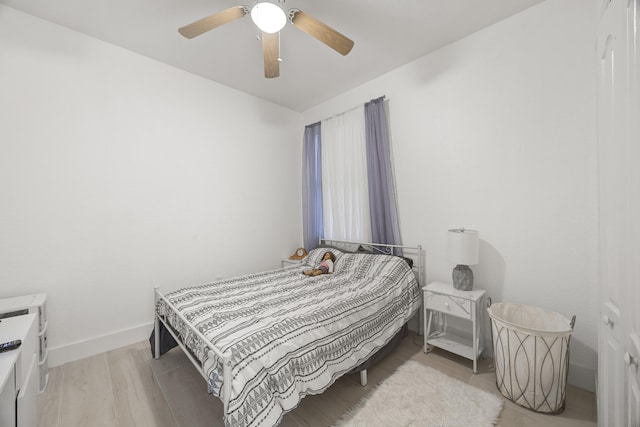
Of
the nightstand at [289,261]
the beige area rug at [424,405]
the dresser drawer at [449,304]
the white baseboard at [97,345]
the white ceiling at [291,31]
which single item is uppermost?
the white ceiling at [291,31]

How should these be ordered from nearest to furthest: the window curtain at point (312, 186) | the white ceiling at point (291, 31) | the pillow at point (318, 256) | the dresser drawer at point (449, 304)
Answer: the white ceiling at point (291, 31) < the dresser drawer at point (449, 304) < the pillow at point (318, 256) < the window curtain at point (312, 186)

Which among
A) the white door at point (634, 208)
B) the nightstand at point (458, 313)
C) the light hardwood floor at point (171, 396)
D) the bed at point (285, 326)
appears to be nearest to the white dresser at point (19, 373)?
the light hardwood floor at point (171, 396)

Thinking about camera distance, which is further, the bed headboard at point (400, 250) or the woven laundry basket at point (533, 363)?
the bed headboard at point (400, 250)

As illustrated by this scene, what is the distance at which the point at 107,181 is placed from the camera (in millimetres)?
2434

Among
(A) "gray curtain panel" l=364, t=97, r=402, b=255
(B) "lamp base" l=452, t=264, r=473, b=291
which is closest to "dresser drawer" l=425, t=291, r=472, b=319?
(B) "lamp base" l=452, t=264, r=473, b=291

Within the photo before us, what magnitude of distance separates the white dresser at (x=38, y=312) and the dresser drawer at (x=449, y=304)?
3045 mm

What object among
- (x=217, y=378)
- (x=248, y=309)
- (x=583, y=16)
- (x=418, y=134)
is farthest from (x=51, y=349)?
(x=583, y=16)

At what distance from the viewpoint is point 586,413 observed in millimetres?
1648

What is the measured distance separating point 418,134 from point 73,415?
3.65m

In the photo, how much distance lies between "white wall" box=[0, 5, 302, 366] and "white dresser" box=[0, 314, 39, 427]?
624 mm

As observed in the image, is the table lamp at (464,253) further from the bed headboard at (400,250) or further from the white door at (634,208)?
the white door at (634,208)

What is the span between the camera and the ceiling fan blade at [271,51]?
1.87 meters

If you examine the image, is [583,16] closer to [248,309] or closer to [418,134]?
[418,134]

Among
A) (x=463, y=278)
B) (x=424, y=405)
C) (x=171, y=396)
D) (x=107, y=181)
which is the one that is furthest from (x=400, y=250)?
(x=107, y=181)
